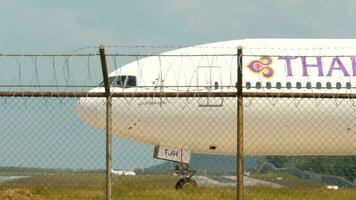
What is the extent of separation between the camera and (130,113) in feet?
62.0

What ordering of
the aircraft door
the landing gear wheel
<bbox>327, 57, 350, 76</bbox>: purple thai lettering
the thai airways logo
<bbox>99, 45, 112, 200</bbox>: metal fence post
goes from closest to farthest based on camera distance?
<bbox>99, 45, 112, 200</bbox>: metal fence post < the aircraft door < the thai airways logo < <bbox>327, 57, 350, 76</bbox>: purple thai lettering < the landing gear wheel

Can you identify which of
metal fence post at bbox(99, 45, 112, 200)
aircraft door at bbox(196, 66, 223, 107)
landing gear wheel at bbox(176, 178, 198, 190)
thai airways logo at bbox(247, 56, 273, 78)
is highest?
thai airways logo at bbox(247, 56, 273, 78)

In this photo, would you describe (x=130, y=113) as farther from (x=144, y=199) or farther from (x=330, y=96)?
(x=330, y=96)

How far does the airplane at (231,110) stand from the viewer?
749 inches

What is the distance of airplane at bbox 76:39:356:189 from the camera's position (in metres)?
19.0

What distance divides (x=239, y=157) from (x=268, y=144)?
412 inches

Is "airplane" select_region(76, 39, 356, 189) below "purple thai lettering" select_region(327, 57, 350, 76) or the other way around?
below

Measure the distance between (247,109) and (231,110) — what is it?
1.40ft

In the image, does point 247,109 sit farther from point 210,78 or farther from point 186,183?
point 186,183

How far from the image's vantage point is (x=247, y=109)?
19.3 metres

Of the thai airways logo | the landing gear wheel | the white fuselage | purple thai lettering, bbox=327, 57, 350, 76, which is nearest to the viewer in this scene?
the white fuselage

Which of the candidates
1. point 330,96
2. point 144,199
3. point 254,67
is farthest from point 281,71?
point 330,96

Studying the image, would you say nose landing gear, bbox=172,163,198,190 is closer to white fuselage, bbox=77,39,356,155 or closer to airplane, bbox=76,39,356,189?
airplane, bbox=76,39,356,189

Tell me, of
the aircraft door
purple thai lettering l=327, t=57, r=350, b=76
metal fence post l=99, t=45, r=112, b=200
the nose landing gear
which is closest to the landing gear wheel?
the nose landing gear
